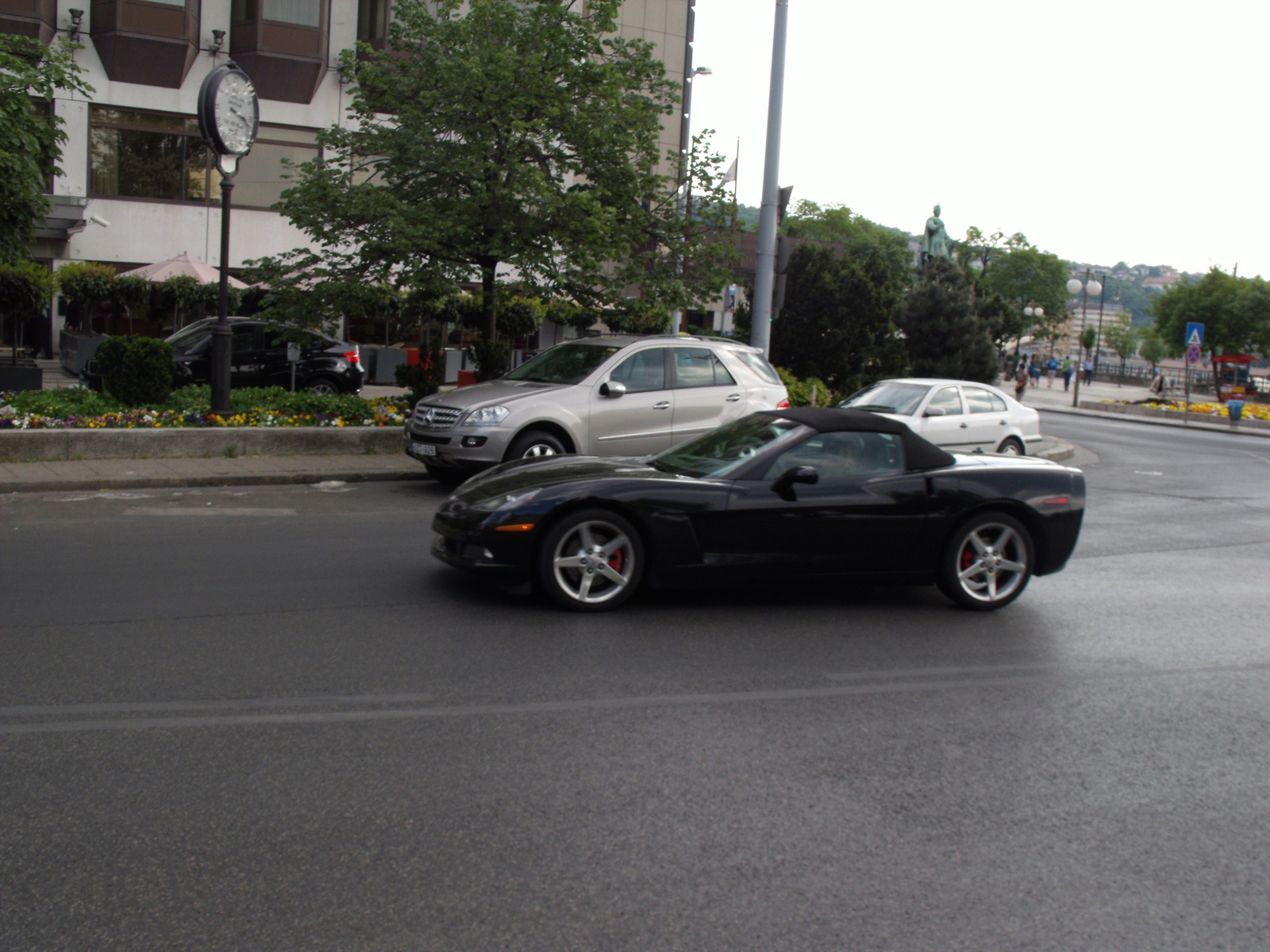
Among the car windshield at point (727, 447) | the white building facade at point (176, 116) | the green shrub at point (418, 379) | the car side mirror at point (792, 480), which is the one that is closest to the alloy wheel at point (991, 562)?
the car side mirror at point (792, 480)

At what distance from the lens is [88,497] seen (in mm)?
11297

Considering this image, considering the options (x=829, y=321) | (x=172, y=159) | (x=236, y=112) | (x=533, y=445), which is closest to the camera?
(x=533, y=445)

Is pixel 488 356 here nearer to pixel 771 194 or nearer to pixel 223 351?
pixel 223 351

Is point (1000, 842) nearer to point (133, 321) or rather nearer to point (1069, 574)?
point (1069, 574)

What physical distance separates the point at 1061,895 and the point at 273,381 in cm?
1932

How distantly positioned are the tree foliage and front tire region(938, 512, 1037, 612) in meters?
63.9

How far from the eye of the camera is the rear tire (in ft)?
40.1

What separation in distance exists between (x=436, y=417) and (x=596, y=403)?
1752 millimetres

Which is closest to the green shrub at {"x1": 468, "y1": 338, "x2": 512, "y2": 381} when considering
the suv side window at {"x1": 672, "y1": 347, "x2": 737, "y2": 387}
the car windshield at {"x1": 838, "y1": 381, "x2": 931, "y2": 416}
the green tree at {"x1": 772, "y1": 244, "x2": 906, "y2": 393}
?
the suv side window at {"x1": 672, "y1": 347, "x2": 737, "y2": 387}

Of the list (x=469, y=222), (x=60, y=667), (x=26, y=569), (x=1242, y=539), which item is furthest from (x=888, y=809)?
(x=469, y=222)

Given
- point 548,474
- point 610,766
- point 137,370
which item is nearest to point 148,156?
point 137,370

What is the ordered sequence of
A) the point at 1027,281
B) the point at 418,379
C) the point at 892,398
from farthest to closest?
the point at 1027,281, the point at 892,398, the point at 418,379

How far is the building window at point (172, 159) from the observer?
30859 millimetres

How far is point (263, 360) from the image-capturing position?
2089cm
